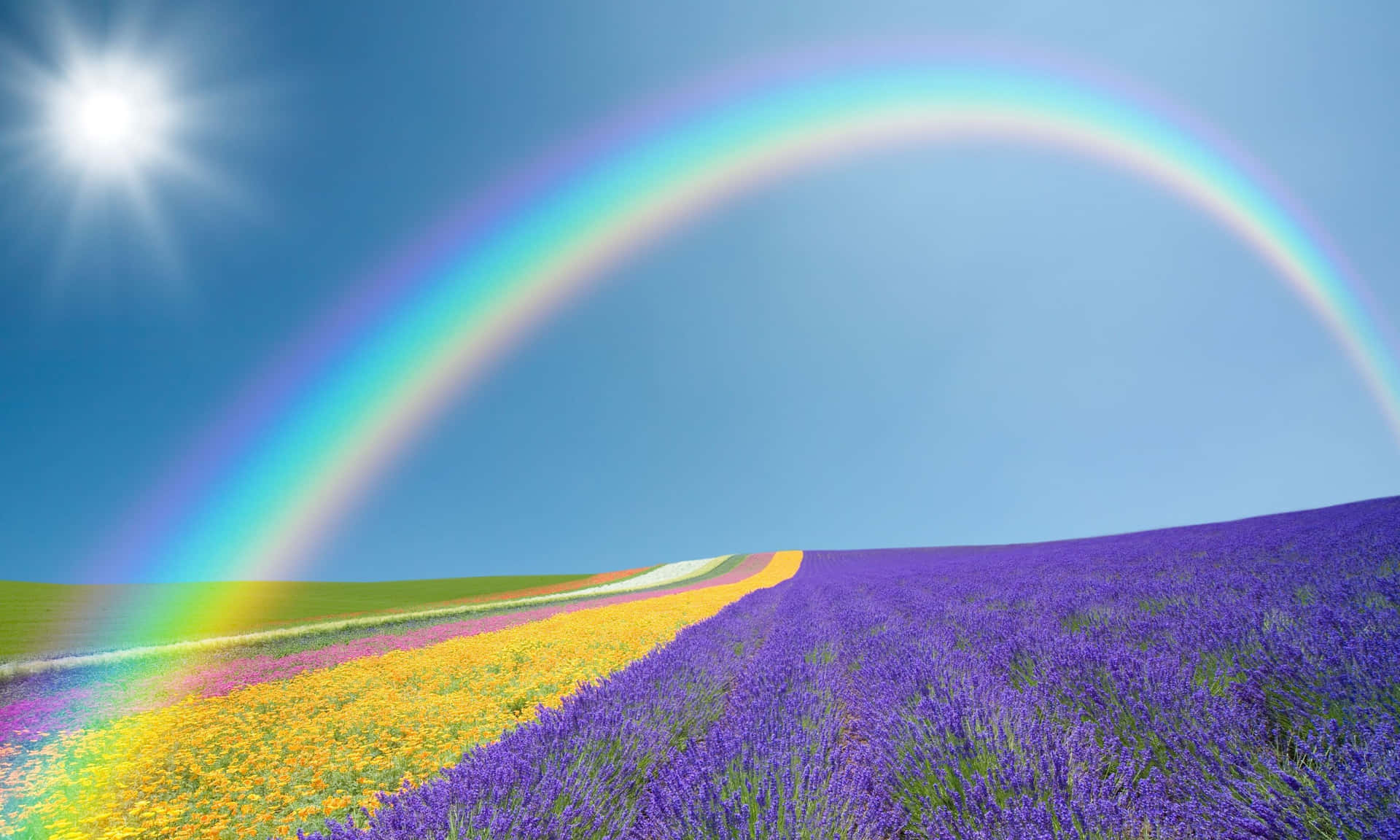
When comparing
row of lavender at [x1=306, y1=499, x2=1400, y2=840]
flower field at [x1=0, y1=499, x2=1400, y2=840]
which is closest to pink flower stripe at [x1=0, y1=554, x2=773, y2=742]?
flower field at [x1=0, y1=499, x2=1400, y2=840]

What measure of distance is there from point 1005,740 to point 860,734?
1399 millimetres

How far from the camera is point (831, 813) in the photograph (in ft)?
6.34

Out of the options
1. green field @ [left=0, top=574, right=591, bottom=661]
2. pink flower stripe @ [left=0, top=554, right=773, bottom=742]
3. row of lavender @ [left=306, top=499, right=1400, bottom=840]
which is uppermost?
green field @ [left=0, top=574, right=591, bottom=661]

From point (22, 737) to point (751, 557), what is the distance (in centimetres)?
3637

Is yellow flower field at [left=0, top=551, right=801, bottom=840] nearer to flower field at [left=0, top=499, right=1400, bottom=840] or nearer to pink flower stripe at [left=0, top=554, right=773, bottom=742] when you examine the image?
flower field at [left=0, top=499, right=1400, bottom=840]

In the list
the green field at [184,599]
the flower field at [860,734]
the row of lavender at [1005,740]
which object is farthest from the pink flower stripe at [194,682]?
the green field at [184,599]

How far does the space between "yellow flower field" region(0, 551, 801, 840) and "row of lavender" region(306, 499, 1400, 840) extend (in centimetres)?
167

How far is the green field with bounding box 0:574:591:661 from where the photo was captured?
15.6m

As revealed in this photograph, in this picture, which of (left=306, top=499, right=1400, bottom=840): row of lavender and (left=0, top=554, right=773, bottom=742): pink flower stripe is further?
(left=0, top=554, right=773, bottom=742): pink flower stripe

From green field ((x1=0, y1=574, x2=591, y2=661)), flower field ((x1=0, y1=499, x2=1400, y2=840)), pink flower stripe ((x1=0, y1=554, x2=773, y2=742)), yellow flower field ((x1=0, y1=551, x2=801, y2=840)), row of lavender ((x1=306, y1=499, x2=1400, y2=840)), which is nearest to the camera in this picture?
row of lavender ((x1=306, y1=499, x2=1400, y2=840))

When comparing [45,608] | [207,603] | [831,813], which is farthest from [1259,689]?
[207,603]

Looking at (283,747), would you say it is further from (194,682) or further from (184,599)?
(184,599)

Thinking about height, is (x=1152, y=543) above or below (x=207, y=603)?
below

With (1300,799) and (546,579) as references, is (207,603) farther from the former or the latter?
(1300,799)
